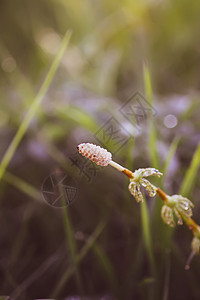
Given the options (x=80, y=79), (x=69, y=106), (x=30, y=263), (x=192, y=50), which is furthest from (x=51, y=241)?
(x=192, y=50)

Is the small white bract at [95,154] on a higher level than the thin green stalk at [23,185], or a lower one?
lower

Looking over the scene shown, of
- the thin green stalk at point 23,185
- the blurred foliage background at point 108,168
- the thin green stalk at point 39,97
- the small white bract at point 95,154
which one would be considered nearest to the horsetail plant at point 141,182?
the small white bract at point 95,154

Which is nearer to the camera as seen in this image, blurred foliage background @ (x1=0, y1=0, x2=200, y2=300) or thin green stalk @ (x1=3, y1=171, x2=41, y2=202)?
blurred foliage background @ (x1=0, y1=0, x2=200, y2=300)

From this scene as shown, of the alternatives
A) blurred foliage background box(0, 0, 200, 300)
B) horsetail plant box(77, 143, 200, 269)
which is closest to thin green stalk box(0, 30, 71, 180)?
blurred foliage background box(0, 0, 200, 300)

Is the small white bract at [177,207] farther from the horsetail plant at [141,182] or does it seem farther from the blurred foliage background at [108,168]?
the blurred foliage background at [108,168]

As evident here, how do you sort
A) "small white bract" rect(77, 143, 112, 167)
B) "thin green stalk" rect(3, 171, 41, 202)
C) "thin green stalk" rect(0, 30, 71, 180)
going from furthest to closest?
"thin green stalk" rect(3, 171, 41, 202) < "thin green stalk" rect(0, 30, 71, 180) < "small white bract" rect(77, 143, 112, 167)

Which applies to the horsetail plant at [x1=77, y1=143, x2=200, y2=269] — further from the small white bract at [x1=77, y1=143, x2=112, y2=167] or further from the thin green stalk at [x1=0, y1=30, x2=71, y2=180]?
the thin green stalk at [x1=0, y1=30, x2=71, y2=180]

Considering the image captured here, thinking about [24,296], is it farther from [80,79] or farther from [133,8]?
[133,8]

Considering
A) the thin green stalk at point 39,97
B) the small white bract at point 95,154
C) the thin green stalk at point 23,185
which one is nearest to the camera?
the small white bract at point 95,154

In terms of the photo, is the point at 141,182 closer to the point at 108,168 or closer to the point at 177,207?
the point at 177,207
